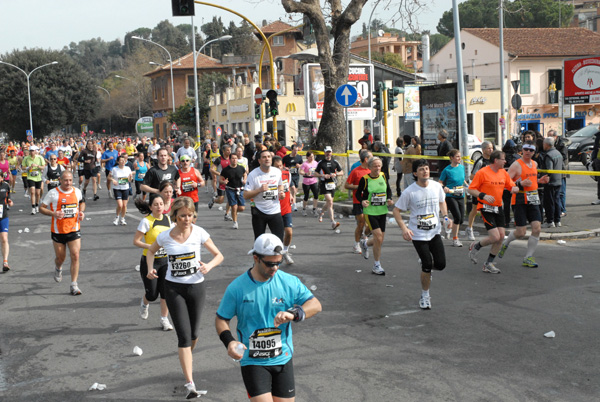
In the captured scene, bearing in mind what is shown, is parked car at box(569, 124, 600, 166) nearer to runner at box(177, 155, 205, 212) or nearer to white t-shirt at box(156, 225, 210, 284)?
runner at box(177, 155, 205, 212)

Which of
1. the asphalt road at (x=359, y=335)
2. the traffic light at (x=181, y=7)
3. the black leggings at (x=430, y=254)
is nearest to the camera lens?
the asphalt road at (x=359, y=335)

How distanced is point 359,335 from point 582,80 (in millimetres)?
14390

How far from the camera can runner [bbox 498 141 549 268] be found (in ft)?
35.2

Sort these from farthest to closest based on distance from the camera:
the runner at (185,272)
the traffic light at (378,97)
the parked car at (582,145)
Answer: the parked car at (582,145) < the traffic light at (378,97) < the runner at (185,272)

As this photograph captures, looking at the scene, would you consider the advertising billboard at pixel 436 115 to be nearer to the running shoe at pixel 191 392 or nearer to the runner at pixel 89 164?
the runner at pixel 89 164

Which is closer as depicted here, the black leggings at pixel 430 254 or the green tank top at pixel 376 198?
the black leggings at pixel 430 254

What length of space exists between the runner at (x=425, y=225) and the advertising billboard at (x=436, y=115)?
29.7 feet

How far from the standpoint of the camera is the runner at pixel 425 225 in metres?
8.50

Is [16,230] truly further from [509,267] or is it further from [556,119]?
[556,119]

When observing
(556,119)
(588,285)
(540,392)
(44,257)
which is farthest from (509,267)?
(556,119)

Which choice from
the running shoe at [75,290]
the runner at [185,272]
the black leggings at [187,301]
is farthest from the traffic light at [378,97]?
the black leggings at [187,301]

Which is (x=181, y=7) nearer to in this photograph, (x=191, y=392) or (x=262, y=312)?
Result: (x=191, y=392)

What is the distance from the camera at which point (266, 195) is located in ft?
A: 34.9

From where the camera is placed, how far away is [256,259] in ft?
14.3
